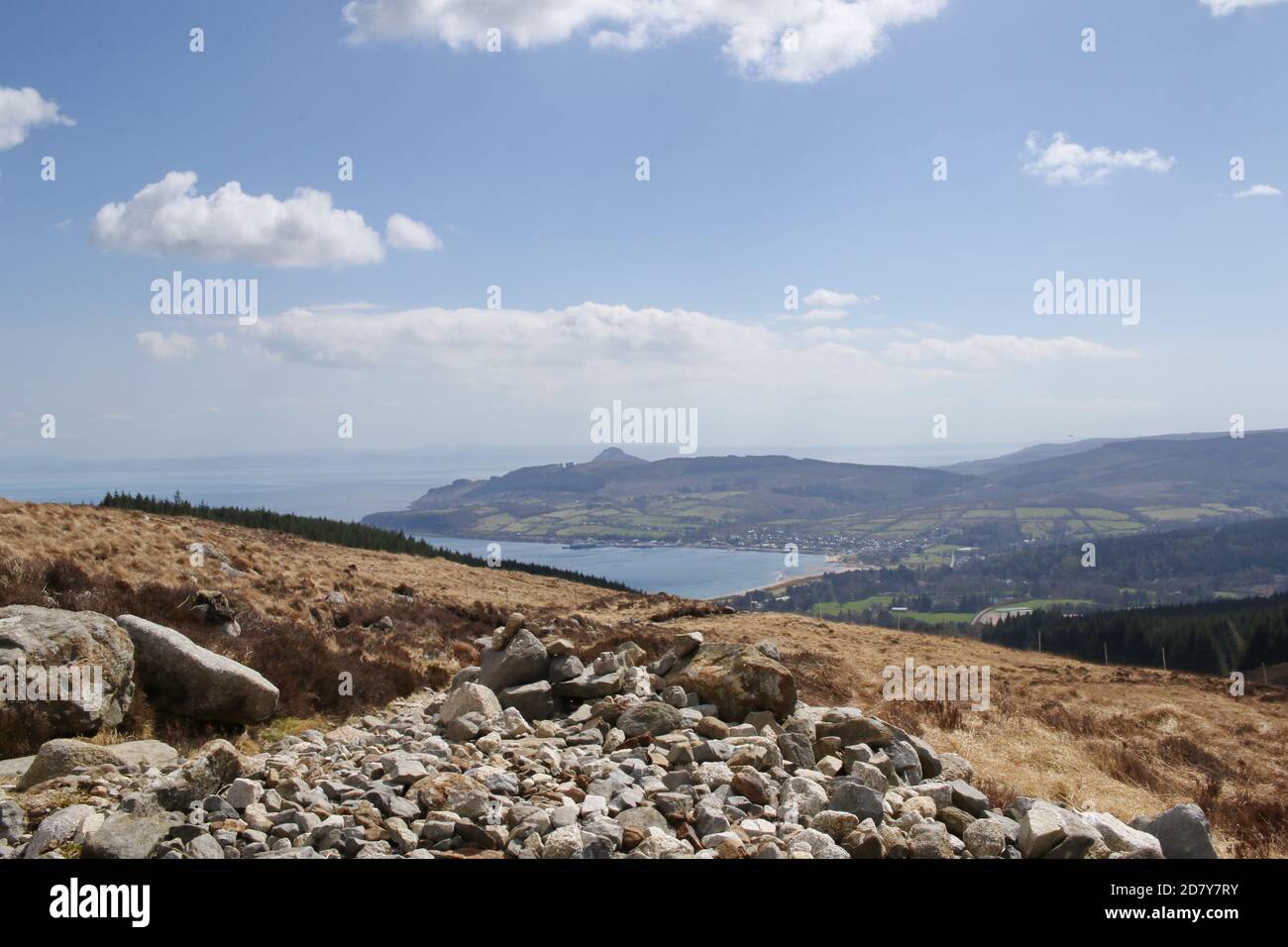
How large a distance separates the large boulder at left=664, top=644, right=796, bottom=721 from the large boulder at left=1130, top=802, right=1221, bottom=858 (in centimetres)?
476

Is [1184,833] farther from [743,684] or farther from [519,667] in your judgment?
[519,667]

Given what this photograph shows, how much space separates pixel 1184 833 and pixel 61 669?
13922 millimetres

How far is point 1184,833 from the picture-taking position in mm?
8289

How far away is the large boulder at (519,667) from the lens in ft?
42.2

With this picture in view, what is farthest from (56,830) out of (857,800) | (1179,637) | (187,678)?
(1179,637)

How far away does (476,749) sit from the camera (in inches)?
378

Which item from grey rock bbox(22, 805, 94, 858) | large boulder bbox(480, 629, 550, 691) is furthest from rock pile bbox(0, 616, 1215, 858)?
large boulder bbox(480, 629, 550, 691)

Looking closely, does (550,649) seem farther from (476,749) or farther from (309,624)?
(309,624)

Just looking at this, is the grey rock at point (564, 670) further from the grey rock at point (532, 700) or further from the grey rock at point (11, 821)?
the grey rock at point (11, 821)

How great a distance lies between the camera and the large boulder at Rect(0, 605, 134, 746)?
8.95 meters

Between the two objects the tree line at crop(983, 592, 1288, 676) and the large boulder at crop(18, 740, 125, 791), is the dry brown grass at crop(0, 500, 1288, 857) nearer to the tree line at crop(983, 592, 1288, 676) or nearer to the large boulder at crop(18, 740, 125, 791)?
the large boulder at crop(18, 740, 125, 791)

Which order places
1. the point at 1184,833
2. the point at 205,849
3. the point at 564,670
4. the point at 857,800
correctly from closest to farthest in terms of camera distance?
the point at 205,849 < the point at 857,800 < the point at 1184,833 < the point at 564,670

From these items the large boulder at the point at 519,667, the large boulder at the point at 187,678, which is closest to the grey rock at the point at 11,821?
the large boulder at the point at 187,678
